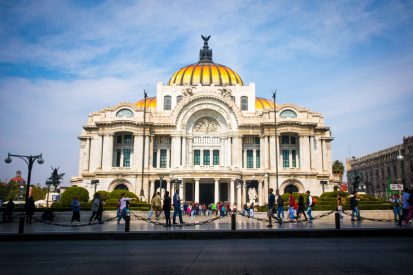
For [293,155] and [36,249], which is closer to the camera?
[36,249]

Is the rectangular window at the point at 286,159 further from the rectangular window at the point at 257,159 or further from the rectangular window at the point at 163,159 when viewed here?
the rectangular window at the point at 163,159

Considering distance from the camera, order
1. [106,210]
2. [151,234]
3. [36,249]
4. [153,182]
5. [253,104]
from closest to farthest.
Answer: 1. [36,249]
2. [151,234]
3. [106,210]
4. [153,182]
5. [253,104]

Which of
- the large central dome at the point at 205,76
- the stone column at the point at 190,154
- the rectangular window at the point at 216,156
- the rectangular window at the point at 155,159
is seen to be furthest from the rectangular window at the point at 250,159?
the large central dome at the point at 205,76

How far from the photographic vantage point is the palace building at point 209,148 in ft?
185

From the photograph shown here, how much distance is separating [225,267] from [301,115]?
170 feet

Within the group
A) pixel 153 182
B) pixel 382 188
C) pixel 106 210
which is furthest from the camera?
pixel 382 188

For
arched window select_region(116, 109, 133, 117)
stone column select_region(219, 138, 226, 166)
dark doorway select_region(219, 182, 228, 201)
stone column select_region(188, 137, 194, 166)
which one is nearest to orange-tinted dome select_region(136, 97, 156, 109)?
arched window select_region(116, 109, 133, 117)

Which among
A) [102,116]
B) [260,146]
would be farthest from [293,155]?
[102,116]

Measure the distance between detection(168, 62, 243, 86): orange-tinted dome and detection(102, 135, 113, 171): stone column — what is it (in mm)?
18654

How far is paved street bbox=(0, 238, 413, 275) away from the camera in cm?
895

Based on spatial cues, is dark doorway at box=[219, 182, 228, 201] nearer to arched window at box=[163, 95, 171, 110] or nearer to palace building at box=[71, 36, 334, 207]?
palace building at box=[71, 36, 334, 207]

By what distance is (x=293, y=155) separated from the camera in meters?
59.4

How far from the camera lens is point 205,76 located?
69875mm

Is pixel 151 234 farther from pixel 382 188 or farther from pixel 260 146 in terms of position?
pixel 382 188
